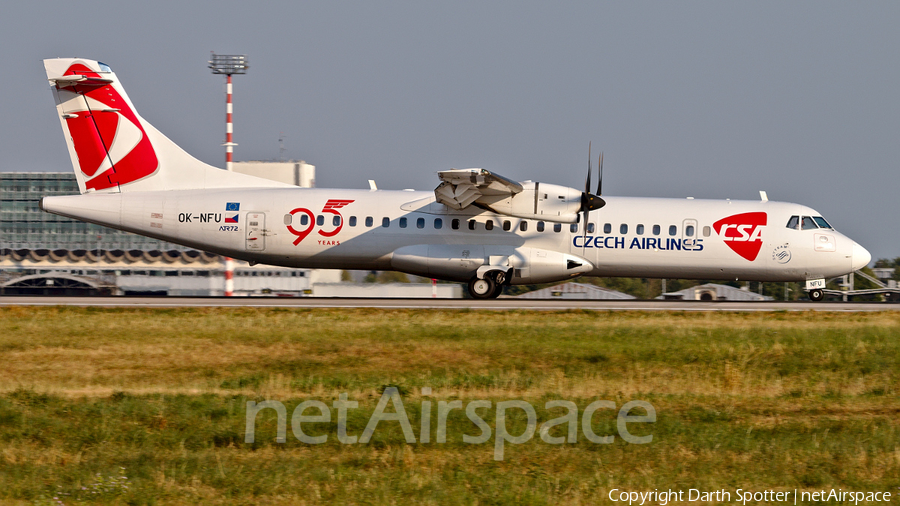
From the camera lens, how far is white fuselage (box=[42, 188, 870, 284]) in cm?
2478

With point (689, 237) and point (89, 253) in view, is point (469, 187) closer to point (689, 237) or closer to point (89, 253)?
point (689, 237)

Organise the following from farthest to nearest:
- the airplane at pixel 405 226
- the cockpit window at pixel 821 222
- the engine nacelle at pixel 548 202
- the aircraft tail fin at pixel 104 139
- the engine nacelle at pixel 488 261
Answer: the cockpit window at pixel 821 222 → the aircraft tail fin at pixel 104 139 → the airplane at pixel 405 226 → the engine nacelle at pixel 488 261 → the engine nacelle at pixel 548 202

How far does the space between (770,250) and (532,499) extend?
1896cm

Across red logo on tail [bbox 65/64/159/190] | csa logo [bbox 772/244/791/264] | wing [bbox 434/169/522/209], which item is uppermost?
red logo on tail [bbox 65/64/159/190]

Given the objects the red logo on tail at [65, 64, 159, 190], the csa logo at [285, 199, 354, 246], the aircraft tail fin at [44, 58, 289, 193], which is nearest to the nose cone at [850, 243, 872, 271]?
the csa logo at [285, 199, 354, 246]

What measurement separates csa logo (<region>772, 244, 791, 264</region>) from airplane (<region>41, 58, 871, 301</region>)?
3cm

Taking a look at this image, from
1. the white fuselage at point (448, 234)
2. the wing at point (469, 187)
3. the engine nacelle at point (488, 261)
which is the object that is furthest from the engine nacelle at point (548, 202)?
the engine nacelle at point (488, 261)

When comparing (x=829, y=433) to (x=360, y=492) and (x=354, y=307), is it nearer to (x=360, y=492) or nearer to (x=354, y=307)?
(x=360, y=492)

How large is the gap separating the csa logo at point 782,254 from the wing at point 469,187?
8062 millimetres

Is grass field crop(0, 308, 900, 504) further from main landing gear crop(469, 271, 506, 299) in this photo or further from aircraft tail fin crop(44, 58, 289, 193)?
aircraft tail fin crop(44, 58, 289, 193)

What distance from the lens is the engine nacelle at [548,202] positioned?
23922mm

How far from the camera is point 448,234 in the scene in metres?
24.9

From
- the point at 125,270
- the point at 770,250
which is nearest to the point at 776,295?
the point at 770,250

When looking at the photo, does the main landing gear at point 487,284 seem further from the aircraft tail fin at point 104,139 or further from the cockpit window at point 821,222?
the cockpit window at point 821,222
